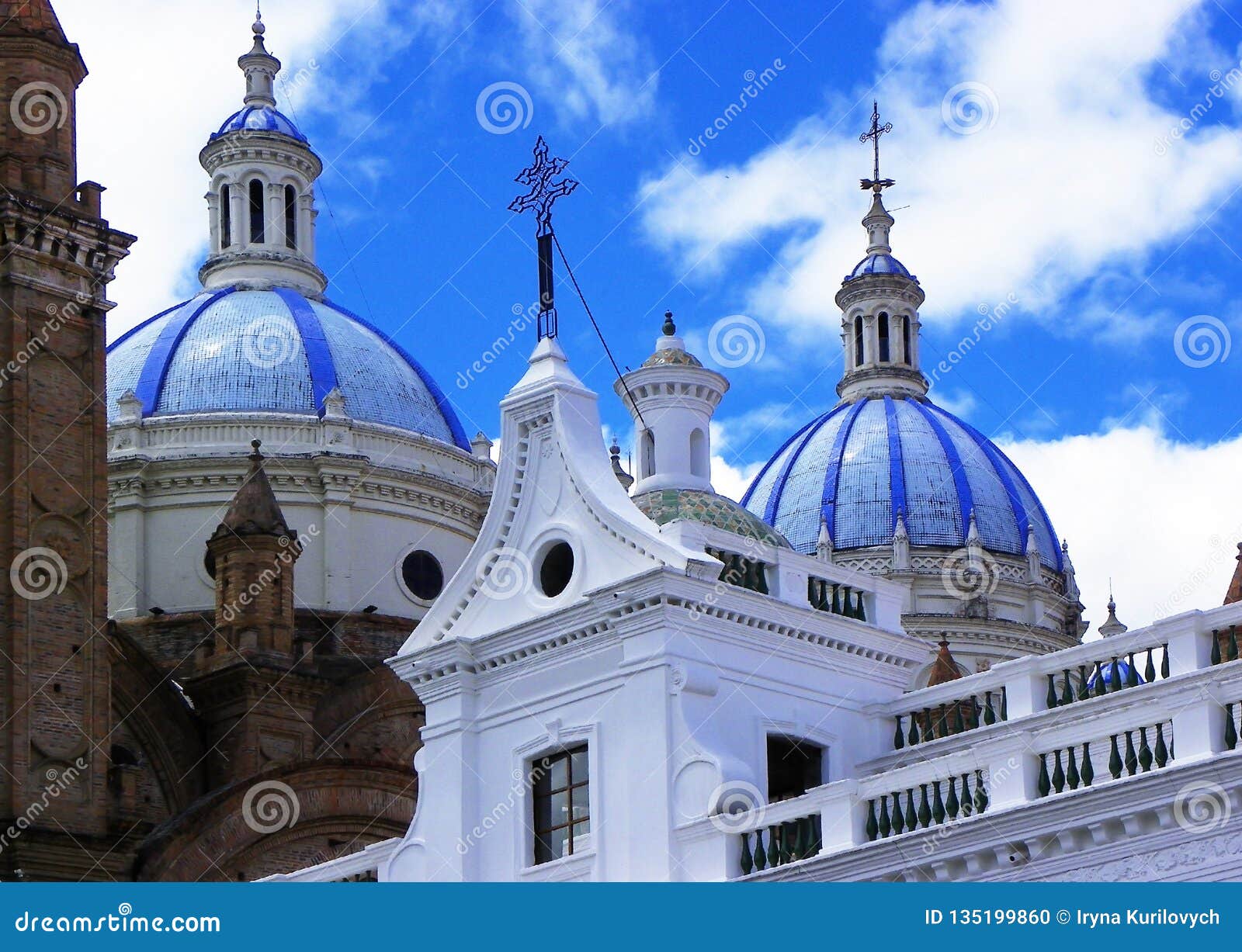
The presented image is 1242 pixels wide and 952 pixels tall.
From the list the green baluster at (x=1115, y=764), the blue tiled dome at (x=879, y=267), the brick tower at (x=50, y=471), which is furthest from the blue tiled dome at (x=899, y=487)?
the green baluster at (x=1115, y=764)

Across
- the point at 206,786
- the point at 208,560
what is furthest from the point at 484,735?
the point at 208,560

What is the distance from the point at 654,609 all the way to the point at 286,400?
31.7 metres

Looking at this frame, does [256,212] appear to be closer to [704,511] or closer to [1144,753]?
[704,511]

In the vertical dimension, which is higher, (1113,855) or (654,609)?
(654,609)

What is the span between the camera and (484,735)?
98.9 feet

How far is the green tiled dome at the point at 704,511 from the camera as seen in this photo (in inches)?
1221

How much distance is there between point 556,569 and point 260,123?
116ft

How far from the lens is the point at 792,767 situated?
29875mm

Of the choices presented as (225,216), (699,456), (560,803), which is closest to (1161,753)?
(560,803)

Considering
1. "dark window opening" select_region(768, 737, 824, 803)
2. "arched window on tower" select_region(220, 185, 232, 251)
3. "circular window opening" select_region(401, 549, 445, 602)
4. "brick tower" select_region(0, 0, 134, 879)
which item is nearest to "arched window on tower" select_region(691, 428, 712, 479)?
"dark window opening" select_region(768, 737, 824, 803)

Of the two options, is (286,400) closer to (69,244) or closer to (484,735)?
(69,244)

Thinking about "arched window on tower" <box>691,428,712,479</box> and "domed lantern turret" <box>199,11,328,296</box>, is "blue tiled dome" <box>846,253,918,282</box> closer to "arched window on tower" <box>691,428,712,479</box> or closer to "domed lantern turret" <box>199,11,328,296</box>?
"domed lantern turret" <box>199,11,328,296</box>

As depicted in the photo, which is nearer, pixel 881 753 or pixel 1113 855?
pixel 1113 855

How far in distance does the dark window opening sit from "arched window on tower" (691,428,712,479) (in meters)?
5.06
